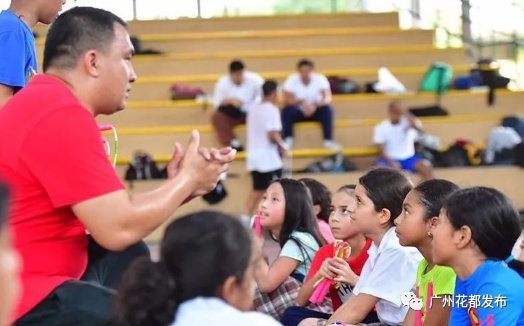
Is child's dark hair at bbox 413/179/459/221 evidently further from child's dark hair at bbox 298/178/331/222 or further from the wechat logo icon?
child's dark hair at bbox 298/178/331/222

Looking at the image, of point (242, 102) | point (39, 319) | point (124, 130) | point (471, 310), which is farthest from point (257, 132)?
point (39, 319)

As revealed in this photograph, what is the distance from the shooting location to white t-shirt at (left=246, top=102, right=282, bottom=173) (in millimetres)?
11422

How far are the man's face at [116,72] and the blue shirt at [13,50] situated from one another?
918 mm

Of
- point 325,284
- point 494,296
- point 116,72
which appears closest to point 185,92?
point 325,284

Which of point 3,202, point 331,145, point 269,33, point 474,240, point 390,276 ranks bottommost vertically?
point 331,145

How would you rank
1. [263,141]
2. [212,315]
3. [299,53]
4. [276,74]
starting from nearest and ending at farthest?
[212,315] < [263,141] < [276,74] < [299,53]

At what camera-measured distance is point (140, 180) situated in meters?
11.2

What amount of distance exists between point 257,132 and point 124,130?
1854 mm

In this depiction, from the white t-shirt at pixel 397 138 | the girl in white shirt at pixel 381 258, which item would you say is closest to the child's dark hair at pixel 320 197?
the girl in white shirt at pixel 381 258

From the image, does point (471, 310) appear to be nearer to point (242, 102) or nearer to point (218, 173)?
point (218, 173)

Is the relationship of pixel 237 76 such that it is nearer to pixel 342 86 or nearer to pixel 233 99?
pixel 233 99

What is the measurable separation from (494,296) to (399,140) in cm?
786

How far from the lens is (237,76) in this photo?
12391 millimetres

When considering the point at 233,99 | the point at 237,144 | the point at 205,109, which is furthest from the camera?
the point at 205,109
